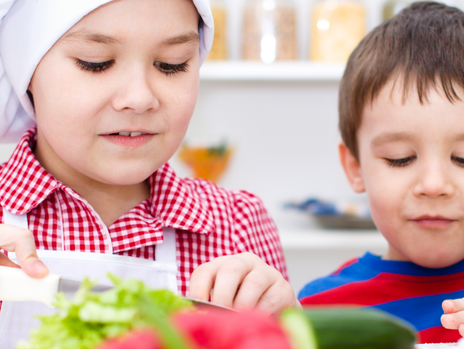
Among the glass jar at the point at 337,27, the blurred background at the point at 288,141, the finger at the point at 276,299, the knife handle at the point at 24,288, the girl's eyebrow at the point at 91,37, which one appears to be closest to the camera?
the knife handle at the point at 24,288

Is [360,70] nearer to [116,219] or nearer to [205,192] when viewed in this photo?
[205,192]

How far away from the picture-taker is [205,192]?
86 centimetres

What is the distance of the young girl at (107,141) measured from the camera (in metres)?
0.58

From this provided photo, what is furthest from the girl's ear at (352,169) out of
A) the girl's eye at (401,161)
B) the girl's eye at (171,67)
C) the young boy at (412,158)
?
the girl's eye at (171,67)

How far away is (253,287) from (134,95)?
0.27 m

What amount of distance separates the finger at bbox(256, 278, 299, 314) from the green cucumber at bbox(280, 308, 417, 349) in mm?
208

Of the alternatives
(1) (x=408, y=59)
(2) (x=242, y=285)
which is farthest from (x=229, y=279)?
(1) (x=408, y=59)

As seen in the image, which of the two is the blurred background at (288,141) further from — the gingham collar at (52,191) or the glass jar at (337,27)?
the gingham collar at (52,191)

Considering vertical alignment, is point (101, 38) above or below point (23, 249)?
above

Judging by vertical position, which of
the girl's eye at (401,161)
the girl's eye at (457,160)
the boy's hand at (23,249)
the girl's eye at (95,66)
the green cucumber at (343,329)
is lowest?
the boy's hand at (23,249)

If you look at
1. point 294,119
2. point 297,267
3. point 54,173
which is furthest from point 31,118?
point 297,267

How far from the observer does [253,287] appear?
44 centimetres

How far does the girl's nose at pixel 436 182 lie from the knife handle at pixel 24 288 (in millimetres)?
515

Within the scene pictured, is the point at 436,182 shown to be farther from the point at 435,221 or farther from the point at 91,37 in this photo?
the point at 91,37
